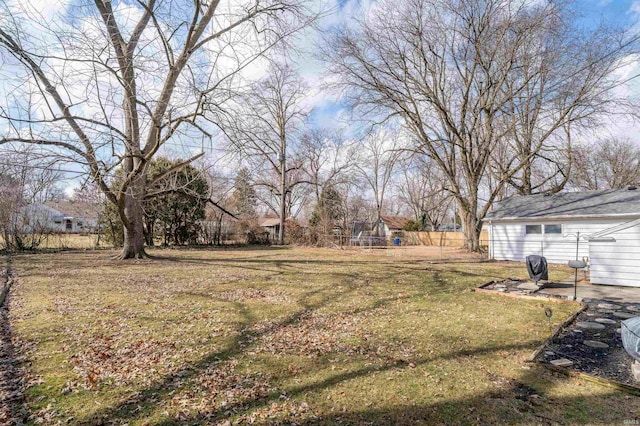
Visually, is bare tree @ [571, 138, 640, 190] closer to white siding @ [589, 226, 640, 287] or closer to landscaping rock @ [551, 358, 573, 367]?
white siding @ [589, 226, 640, 287]

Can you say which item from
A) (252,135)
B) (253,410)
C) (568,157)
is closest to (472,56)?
(568,157)

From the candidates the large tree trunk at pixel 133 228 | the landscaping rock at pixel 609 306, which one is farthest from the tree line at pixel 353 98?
the landscaping rock at pixel 609 306

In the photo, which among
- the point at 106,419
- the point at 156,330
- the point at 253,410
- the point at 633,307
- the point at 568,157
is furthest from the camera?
the point at 568,157

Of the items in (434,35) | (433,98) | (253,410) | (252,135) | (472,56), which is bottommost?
(253,410)

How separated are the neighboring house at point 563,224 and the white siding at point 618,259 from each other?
0.06 ft

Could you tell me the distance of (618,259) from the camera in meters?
8.19

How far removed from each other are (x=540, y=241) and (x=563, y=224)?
42.0 inches

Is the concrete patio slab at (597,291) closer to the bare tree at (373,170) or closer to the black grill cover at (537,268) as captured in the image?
the black grill cover at (537,268)

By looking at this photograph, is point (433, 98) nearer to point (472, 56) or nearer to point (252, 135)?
point (472, 56)

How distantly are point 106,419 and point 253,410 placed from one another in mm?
1172

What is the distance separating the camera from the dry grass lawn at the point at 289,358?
288 cm

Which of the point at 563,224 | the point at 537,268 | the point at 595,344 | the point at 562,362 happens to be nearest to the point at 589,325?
the point at 595,344

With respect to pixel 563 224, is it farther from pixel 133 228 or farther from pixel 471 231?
pixel 133 228

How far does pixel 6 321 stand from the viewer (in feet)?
16.3
